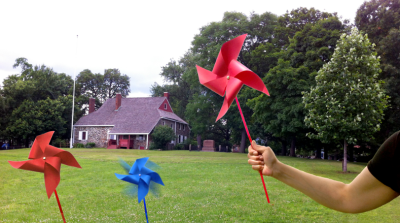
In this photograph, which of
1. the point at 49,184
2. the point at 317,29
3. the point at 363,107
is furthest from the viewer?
the point at 317,29

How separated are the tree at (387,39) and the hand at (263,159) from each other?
65.0 feet

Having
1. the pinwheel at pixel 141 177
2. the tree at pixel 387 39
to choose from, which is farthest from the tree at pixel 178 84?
the pinwheel at pixel 141 177

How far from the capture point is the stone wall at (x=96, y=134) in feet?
115

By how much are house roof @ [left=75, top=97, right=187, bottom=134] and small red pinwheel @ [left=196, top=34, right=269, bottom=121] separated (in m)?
30.5

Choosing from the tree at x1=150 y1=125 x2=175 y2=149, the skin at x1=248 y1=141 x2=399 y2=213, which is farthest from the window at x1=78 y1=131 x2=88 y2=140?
the skin at x1=248 y1=141 x2=399 y2=213

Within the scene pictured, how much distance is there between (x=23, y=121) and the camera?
1256 inches

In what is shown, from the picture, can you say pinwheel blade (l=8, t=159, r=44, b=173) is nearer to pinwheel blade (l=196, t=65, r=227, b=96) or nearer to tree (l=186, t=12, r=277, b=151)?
pinwheel blade (l=196, t=65, r=227, b=96)

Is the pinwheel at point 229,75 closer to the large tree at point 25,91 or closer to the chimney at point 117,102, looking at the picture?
the large tree at point 25,91

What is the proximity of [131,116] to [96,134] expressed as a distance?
4696 mm

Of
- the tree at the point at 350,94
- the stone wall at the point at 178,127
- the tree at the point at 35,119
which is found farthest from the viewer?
the stone wall at the point at 178,127

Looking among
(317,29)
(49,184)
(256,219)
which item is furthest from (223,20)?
(49,184)

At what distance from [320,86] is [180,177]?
7514mm

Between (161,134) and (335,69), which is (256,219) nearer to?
(335,69)

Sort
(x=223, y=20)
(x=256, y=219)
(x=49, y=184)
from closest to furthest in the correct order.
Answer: (x=49, y=184)
(x=256, y=219)
(x=223, y=20)
